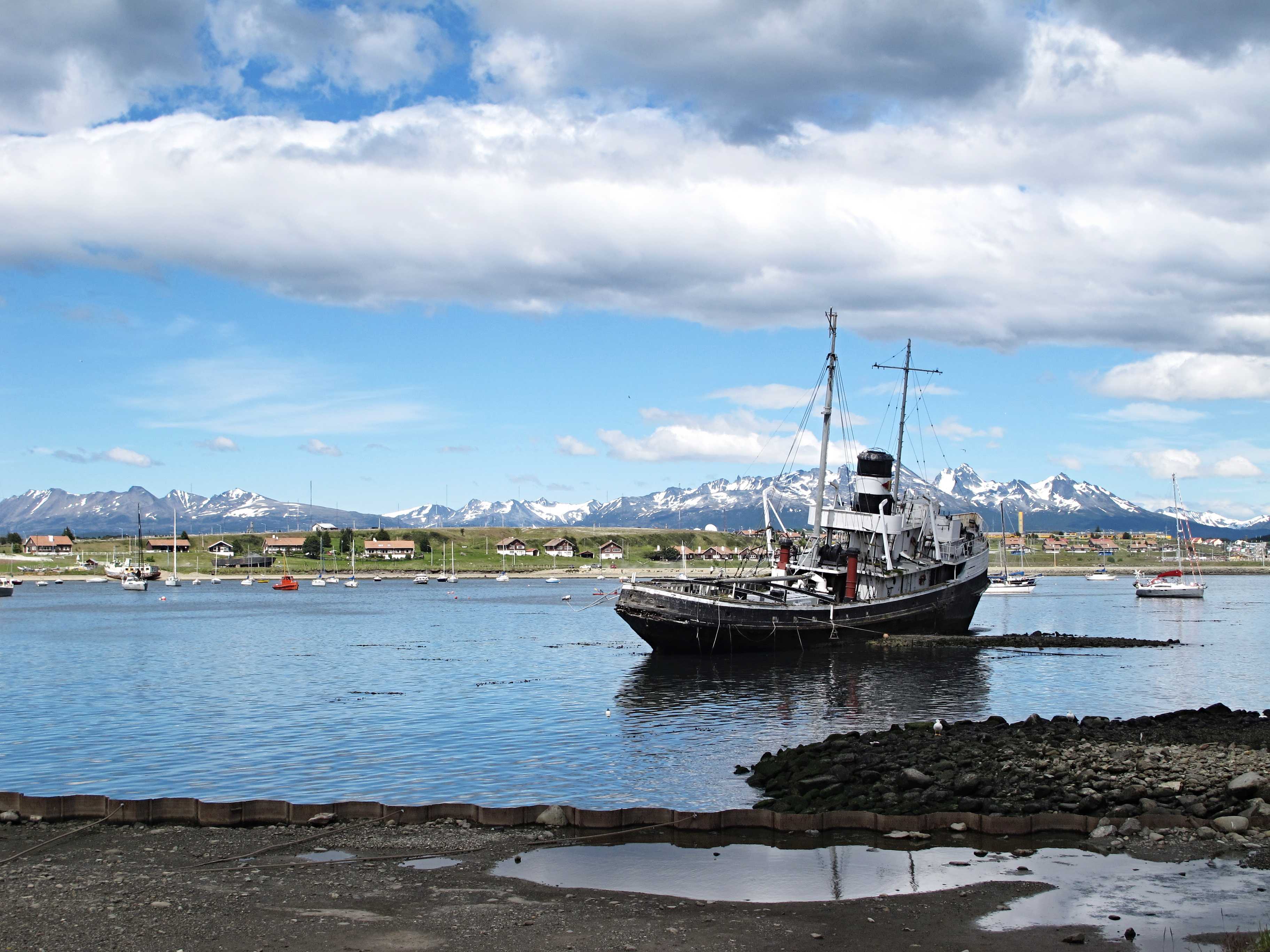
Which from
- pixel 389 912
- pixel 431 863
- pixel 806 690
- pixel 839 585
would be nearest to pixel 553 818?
pixel 431 863

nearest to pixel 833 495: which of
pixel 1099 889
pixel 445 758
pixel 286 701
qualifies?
pixel 286 701

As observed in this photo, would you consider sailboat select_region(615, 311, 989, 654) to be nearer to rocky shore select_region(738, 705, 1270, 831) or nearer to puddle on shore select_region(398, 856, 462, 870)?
rocky shore select_region(738, 705, 1270, 831)

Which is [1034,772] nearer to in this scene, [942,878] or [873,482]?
[942,878]

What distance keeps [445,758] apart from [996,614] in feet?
344

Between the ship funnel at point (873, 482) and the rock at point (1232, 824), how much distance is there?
5649 cm

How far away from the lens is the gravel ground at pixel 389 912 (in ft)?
53.8

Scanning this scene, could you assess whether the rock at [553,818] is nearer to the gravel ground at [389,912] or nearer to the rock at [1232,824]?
the gravel ground at [389,912]

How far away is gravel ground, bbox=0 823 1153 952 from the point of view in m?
16.4

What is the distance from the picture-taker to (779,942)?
16703mm

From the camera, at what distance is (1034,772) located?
28078 millimetres

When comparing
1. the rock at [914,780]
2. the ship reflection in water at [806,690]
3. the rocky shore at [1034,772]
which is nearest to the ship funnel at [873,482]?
the ship reflection in water at [806,690]

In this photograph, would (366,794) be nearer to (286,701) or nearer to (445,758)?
(445,758)

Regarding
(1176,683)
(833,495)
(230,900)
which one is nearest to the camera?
(230,900)

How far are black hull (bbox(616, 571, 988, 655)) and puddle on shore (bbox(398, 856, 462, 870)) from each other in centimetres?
4527
